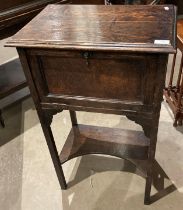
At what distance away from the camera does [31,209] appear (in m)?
1.33

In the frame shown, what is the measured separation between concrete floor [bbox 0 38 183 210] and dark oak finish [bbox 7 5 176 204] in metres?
0.37

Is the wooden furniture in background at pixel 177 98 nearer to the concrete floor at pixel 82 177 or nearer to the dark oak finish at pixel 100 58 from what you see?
the concrete floor at pixel 82 177

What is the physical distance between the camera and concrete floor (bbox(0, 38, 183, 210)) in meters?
1.33

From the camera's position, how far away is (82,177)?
1455mm

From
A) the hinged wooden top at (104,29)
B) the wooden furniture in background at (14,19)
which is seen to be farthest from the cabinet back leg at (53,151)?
the wooden furniture in background at (14,19)

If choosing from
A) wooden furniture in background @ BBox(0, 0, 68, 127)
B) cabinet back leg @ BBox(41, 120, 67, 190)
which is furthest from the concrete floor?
wooden furniture in background @ BBox(0, 0, 68, 127)

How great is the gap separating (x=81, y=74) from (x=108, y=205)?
29.5 inches

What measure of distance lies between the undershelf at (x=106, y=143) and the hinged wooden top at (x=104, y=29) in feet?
2.23

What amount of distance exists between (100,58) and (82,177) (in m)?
0.84

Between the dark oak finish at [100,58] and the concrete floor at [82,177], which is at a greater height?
the dark oak finish at [100,58]

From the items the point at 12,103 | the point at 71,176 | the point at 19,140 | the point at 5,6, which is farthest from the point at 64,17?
the point at 12,103

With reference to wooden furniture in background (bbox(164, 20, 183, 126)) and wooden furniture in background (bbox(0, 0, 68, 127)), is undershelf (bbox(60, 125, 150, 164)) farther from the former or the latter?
wooden furniture in background (bbox(0, 0, 68, 127))

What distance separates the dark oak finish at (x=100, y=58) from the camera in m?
0.79

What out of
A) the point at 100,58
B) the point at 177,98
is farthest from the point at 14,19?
the point at 177,98
